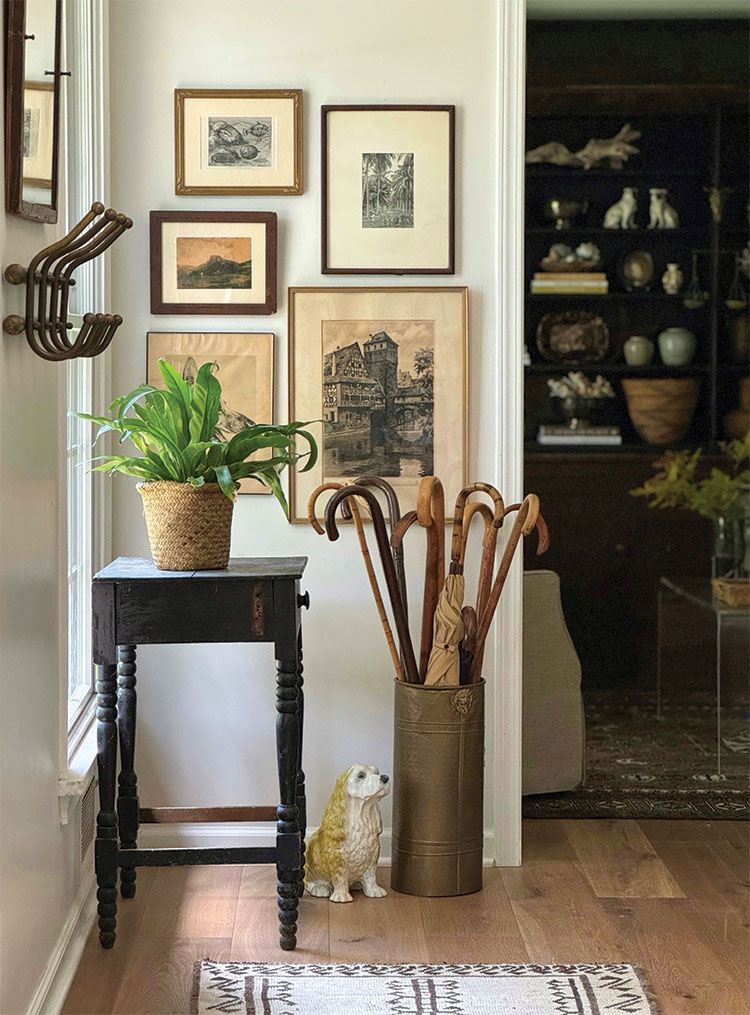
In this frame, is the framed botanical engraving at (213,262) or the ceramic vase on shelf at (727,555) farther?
the ceramic vase on shelf at (727,555)

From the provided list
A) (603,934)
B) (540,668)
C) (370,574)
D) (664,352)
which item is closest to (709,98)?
(664,352)

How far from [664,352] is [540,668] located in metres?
2.29

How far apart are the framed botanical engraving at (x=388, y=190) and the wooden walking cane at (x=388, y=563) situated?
2.14 feet

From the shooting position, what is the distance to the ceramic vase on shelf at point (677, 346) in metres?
5.69

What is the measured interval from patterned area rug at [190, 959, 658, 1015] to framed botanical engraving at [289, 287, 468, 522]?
4.08 ft

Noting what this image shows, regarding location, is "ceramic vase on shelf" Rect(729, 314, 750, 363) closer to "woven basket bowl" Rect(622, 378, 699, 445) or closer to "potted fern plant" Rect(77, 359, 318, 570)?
"woven basket bowl" Rect(622, 378, 699, 445)

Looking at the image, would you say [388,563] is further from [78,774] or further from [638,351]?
[638,351]

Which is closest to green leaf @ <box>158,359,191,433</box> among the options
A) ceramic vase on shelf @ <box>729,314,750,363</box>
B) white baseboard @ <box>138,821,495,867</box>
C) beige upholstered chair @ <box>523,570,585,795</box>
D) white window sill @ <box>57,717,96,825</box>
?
white window sill @ <box>57,717,96,825</box>

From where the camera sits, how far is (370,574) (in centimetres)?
332

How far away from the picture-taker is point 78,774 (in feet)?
9.22

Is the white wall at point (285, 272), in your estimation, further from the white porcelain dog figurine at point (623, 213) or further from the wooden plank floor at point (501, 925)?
the white porcelain dog figurine at point (623, 213)

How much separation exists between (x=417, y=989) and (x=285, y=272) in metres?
1.88

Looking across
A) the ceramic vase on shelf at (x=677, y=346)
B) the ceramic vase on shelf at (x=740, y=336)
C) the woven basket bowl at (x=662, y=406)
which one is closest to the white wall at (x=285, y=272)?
the woven basket bowl at (x=662, y=406)

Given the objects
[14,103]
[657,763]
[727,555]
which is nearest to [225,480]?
[14,103]
